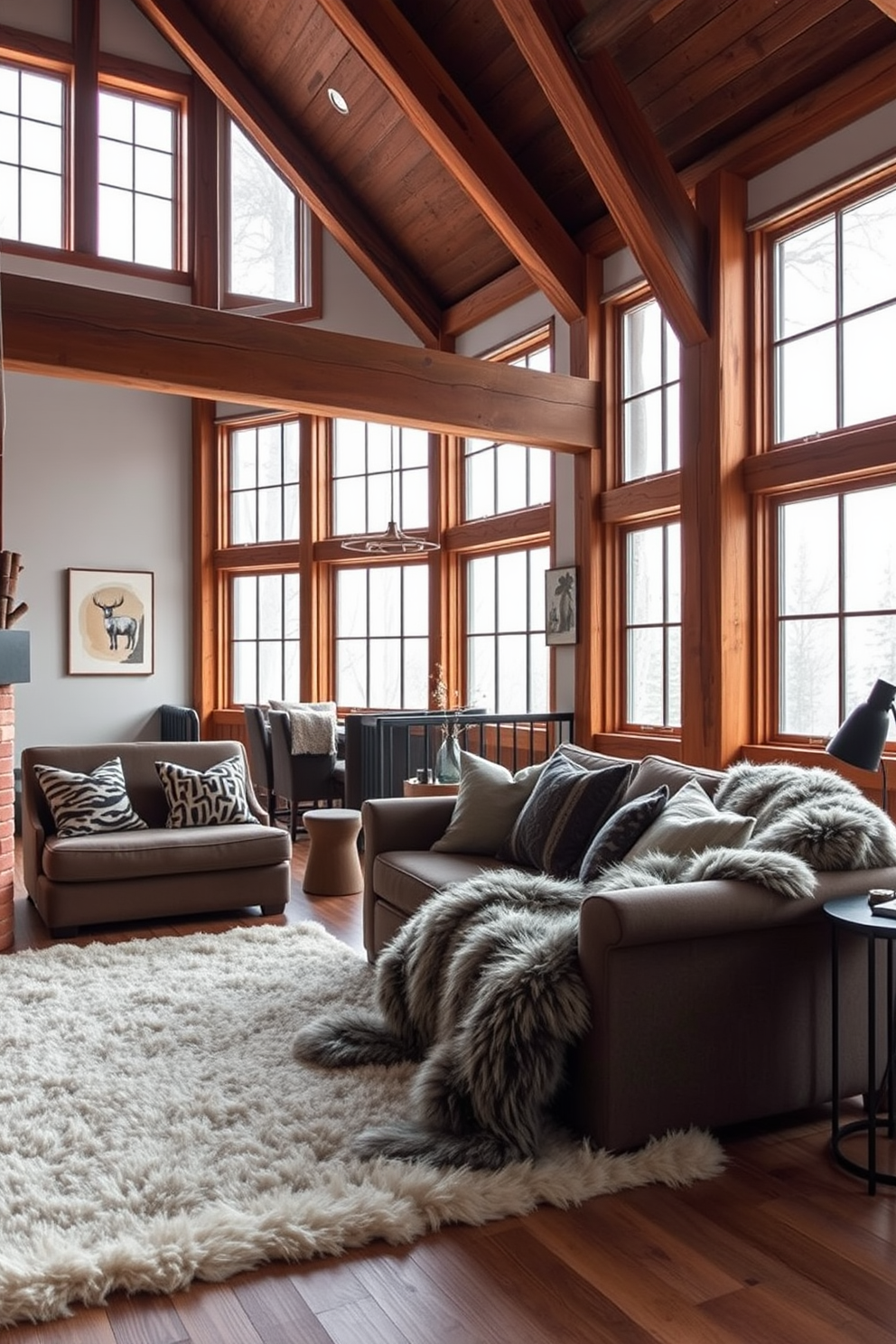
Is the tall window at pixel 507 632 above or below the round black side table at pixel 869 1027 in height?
above

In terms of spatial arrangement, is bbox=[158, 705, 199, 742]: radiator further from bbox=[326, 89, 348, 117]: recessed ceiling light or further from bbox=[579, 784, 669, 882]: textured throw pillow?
bbox=[579, 784, 669, 882]: textured throw pillow

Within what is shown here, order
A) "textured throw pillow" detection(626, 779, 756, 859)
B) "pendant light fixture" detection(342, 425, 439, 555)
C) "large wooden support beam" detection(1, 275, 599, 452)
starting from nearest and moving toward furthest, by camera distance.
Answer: "textured throw pillow" detection(626, 779, 756, 859), "large wooden support beam" detection(1, 275, 599, 452), "pendant light fixture" detection(342, 425, 439, 555)

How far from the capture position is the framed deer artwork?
325 inches

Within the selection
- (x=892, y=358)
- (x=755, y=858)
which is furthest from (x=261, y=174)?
(x=755, y=858)

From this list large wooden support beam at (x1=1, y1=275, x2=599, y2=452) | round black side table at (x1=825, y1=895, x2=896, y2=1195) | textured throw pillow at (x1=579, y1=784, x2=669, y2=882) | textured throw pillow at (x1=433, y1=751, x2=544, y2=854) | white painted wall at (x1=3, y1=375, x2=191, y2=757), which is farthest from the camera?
white painted wall at (x1=3, y1=375, x2=191, y2=757)

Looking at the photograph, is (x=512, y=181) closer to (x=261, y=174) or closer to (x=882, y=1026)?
(x=261, y=174)

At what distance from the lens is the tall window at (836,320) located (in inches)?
176

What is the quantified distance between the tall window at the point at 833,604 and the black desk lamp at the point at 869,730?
1788 mm

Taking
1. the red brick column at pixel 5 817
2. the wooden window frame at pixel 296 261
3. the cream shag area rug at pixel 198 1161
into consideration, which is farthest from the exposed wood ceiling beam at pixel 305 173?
the cream shag area rug at pixel 198 1161

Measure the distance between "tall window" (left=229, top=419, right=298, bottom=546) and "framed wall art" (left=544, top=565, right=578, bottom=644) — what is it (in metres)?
2.83

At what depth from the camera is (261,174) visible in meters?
8.40

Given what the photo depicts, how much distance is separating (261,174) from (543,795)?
670 centimetres

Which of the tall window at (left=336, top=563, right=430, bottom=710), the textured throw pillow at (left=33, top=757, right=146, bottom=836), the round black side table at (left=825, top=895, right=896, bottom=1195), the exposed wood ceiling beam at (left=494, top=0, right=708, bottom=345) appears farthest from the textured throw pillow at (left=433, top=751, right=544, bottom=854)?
the tall window at (left=336, top=563, right=430, bottom=710)

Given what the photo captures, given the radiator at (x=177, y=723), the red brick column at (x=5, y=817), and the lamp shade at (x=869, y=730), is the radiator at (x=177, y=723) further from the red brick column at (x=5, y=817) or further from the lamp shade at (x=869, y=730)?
the lamp shade at (x=869, y=730)
